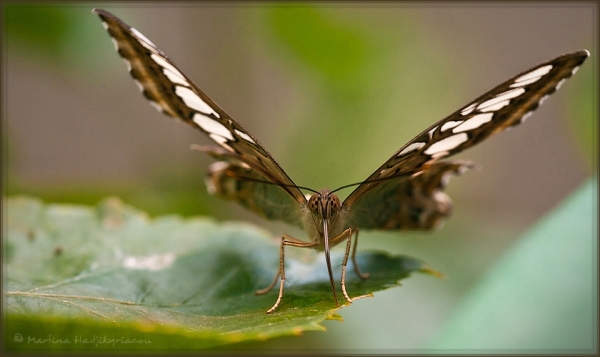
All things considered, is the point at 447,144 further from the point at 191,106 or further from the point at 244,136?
the point at 191,106

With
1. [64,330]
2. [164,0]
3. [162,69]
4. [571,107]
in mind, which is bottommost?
[64,330]

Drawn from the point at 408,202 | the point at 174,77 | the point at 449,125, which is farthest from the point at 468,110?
the point at 174,77

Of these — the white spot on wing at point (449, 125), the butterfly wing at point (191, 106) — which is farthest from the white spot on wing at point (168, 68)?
the white spot on wing at point (449, 125)

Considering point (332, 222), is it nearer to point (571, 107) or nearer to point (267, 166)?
point (267, 166)

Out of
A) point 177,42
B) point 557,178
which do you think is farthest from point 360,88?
point 557,178

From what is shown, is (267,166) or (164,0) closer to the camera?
(267,166)

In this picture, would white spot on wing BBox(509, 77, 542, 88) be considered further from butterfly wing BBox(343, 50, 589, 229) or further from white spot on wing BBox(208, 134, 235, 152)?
white spot on wing BBox(208, 134, 235, 152)

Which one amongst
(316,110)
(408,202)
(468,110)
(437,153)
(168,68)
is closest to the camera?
(468,110)
